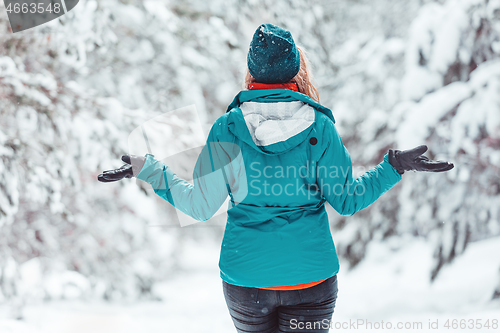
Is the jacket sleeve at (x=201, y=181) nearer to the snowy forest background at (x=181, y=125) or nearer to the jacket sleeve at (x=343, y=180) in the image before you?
the jacket sleeve at (x=343, y=180)

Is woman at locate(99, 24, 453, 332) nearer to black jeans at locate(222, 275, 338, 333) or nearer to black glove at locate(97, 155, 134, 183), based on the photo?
black jeans at locate(222, 275, 338, 333)

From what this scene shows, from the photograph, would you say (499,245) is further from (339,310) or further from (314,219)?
(314,219)

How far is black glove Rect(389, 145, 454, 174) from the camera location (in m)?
1.29

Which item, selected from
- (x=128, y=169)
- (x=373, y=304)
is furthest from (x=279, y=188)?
(x=373, y=304)

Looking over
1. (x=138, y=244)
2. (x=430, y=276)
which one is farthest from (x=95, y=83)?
(x=430, y=276)

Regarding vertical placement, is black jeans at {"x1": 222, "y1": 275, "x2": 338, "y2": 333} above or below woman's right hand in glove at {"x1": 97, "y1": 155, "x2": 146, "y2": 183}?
below

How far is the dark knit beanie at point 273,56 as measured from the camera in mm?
1246

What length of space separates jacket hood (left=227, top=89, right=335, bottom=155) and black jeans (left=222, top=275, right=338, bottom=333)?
484 millimetres

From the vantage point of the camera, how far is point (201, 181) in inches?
50.6

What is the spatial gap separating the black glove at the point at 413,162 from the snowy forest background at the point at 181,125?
6.03ft

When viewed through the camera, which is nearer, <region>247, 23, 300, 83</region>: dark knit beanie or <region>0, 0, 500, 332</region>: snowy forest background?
<region>247, 23, 300, 83</region>: dark knit beanie

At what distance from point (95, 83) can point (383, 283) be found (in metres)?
3.52

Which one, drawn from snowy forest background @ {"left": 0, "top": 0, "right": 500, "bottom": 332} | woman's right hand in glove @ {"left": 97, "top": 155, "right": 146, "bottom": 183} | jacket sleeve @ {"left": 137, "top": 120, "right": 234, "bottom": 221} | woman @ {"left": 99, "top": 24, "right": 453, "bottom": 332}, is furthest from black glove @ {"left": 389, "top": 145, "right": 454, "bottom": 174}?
snowy forest background @ {"left": 0, "top": 0, "right": 500, "bottom": 332}

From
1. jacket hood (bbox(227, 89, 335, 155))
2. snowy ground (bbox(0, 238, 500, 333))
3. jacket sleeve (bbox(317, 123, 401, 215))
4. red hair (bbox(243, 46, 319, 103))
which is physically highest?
red hair (bbox(243, 46, 319, 103))
